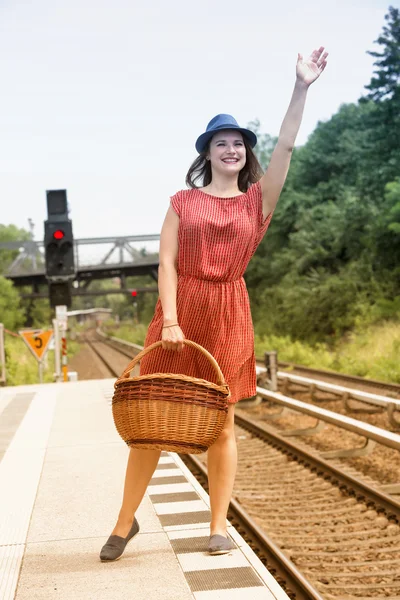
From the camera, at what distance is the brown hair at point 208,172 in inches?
186

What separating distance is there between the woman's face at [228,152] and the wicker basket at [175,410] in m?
0.94

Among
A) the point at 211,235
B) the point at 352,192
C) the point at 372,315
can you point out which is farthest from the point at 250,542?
the point at 352,192

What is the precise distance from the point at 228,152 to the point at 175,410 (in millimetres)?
1342

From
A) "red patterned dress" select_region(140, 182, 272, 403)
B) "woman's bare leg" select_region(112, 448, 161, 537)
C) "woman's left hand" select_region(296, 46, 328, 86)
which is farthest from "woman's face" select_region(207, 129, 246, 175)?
"woman's bare leg" select_region(112, 448, 161, 537)

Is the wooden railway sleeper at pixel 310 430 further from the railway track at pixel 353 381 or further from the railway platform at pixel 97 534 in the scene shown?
the railway track at pixel 353 381

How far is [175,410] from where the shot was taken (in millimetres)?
4156

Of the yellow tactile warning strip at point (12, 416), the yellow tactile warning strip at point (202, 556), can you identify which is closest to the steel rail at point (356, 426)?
the yellow tactile warning strip at point (202, 556)

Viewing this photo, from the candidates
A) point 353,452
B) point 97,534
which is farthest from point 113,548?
point 353,452

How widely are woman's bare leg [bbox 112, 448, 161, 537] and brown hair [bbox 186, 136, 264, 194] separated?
143cm

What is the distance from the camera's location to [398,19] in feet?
105

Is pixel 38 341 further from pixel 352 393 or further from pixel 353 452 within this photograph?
pixel 353 452

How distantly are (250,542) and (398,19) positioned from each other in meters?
29.2

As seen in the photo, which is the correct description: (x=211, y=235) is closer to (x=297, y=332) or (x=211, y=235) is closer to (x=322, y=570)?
(x=322, y=570)

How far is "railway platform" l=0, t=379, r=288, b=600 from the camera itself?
4.02 metres
